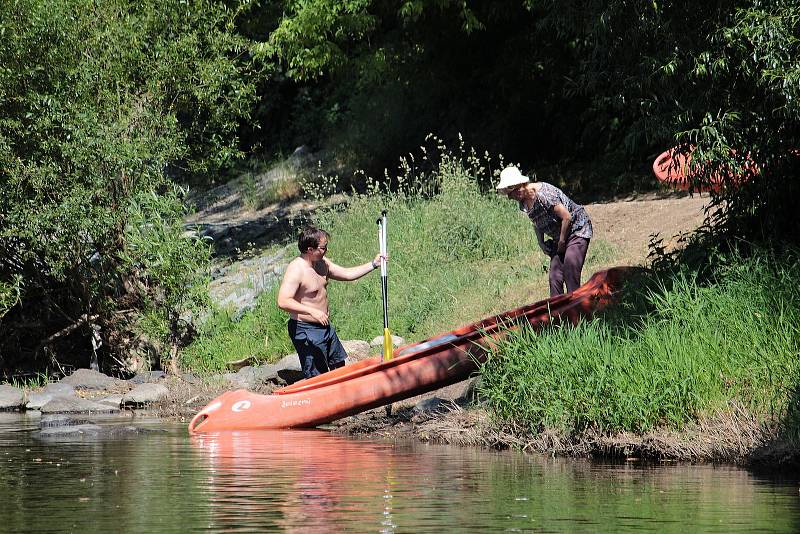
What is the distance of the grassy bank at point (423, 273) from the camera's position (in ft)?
56.1

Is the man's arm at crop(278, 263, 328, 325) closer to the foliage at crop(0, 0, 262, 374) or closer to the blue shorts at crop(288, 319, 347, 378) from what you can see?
the blue shorts at crop(288, 319, 347, 378)

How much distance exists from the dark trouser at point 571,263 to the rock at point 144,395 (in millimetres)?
5277

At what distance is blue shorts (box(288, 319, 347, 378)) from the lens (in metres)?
12.9

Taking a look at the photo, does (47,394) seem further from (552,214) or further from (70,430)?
(552,214)

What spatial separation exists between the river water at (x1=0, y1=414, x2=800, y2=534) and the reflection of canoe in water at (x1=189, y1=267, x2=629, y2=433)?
91cm

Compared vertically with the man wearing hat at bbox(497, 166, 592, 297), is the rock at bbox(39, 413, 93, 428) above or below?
below

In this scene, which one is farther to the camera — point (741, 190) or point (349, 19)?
point (349, 19)

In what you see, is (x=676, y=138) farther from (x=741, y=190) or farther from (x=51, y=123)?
(x=51, y=123)

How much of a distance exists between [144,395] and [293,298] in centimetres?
411

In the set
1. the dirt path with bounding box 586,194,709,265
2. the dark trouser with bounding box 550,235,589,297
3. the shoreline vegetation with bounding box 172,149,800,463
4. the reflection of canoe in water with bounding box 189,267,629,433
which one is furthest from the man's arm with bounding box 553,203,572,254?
the dirt path with bounding box 586,194,709,265

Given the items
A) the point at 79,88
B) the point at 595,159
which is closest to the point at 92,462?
the point at 79,88

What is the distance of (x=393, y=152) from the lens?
99.2ft

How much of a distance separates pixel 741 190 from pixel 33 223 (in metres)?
8.52

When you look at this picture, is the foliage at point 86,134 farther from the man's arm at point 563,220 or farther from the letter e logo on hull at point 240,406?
the man's arm at point 563,220
